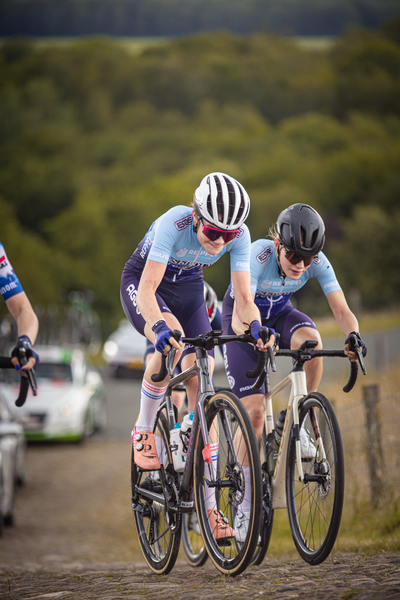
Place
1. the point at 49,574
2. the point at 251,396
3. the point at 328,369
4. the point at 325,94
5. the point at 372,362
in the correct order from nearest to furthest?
the point at 251,396 → the point at 49,574 → the point at 328,369 → the point at 372,362 → the point at 325,94

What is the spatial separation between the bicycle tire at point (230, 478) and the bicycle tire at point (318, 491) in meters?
0.44

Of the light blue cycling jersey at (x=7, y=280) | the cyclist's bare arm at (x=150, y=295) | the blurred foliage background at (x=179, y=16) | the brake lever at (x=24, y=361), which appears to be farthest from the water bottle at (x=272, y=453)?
the blurred foliage background at (x=179, y=16)

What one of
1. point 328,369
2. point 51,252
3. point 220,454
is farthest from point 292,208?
point 51,252

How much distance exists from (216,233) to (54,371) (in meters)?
12.8

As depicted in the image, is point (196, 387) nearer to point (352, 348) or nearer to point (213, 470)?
point (213, 470)

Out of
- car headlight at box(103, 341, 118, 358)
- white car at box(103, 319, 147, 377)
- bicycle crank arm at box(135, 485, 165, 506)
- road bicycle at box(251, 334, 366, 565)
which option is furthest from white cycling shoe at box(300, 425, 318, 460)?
car headlight at box(103, 341, 118, 358)

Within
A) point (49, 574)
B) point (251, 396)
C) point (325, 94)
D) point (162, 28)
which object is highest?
point (162, 28)

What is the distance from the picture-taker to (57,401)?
1650cm

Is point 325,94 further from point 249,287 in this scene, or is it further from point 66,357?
point 249,287

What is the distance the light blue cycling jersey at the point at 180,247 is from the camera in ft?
16.4

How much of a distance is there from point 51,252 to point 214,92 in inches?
2781

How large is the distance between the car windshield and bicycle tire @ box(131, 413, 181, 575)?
1138 centimetres

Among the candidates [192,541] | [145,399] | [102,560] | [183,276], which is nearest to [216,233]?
[183,276]

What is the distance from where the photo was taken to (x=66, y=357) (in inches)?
690
